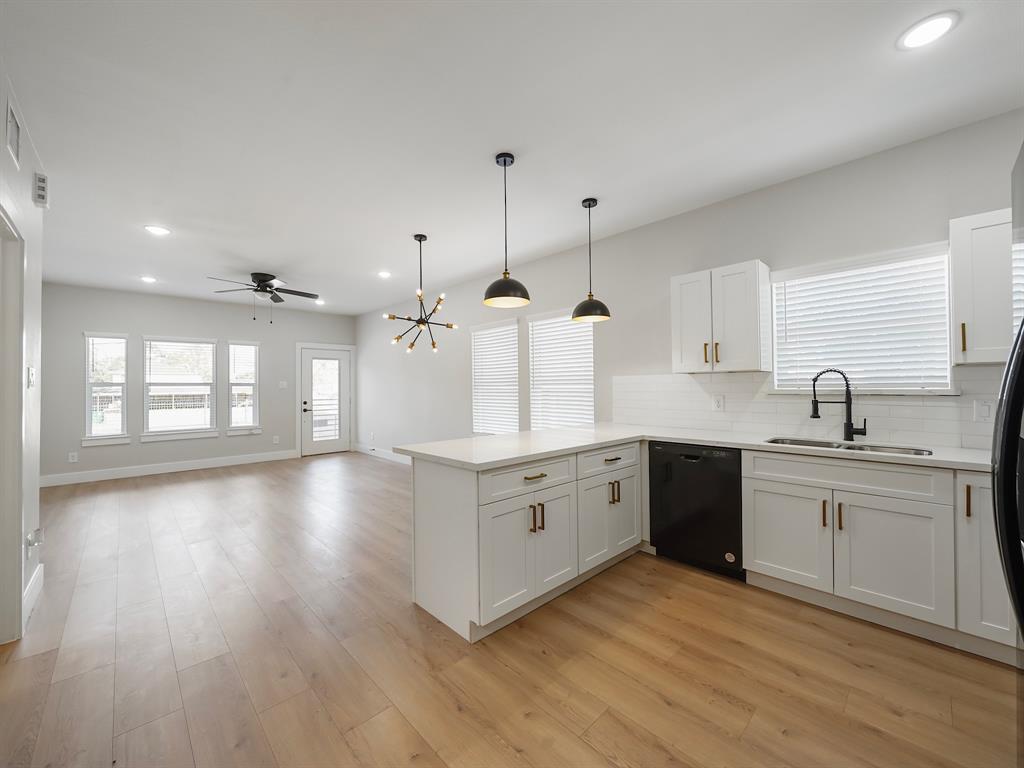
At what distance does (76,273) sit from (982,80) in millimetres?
8437

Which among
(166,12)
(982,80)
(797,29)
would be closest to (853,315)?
(982,80)

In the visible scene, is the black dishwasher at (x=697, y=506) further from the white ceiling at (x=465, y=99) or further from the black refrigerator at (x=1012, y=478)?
the white ceiling at (x=465, y=99)

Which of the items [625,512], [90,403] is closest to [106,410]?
[90,403]

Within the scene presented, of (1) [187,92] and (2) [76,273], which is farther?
(2) [76,273]

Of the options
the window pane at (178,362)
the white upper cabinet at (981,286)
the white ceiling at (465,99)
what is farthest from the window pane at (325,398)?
the white upper cabinet at (981,286)

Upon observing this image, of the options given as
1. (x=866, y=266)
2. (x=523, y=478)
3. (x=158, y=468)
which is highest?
(x=866, y=266)

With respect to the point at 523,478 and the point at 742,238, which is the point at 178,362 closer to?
the point at 523,478

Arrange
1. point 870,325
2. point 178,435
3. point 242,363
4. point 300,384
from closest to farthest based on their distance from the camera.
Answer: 1. point 870,325
2. point 178,435
3. point 242,363
4. point 300,384

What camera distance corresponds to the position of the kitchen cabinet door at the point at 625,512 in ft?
9.64

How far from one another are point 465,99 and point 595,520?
8.49 ft

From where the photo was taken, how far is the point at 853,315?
2842 mm

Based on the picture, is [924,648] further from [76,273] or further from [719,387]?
[76,273]

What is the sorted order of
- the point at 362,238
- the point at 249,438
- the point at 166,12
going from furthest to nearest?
the point at 249,438
the point at 362,238
the point at 166,12

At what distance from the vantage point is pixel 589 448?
2.71 meters
